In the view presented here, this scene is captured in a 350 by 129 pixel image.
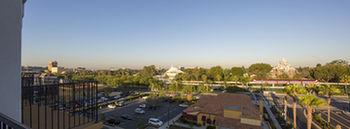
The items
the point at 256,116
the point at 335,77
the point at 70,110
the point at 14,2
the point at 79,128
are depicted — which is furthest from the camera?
the point at 335,77

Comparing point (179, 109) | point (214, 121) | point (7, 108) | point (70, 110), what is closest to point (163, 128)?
point (214, 121)

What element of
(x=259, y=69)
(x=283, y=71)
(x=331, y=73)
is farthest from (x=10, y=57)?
(x=259, y=69)

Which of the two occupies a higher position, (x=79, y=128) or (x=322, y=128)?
(x=79, y=128)

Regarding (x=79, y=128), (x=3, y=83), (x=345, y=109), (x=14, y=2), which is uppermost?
(x=14, y=2)

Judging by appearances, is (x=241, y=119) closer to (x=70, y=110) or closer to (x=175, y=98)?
(x=70, y=110)

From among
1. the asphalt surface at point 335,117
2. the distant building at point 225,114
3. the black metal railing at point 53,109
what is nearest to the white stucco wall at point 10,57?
the black metal railing at point 53,109

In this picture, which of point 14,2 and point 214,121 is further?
point 214,121

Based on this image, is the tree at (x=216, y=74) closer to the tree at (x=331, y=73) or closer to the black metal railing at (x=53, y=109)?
the tree at (x=331, y=73)

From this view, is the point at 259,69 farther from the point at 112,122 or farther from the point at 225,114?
the point at 112,122
